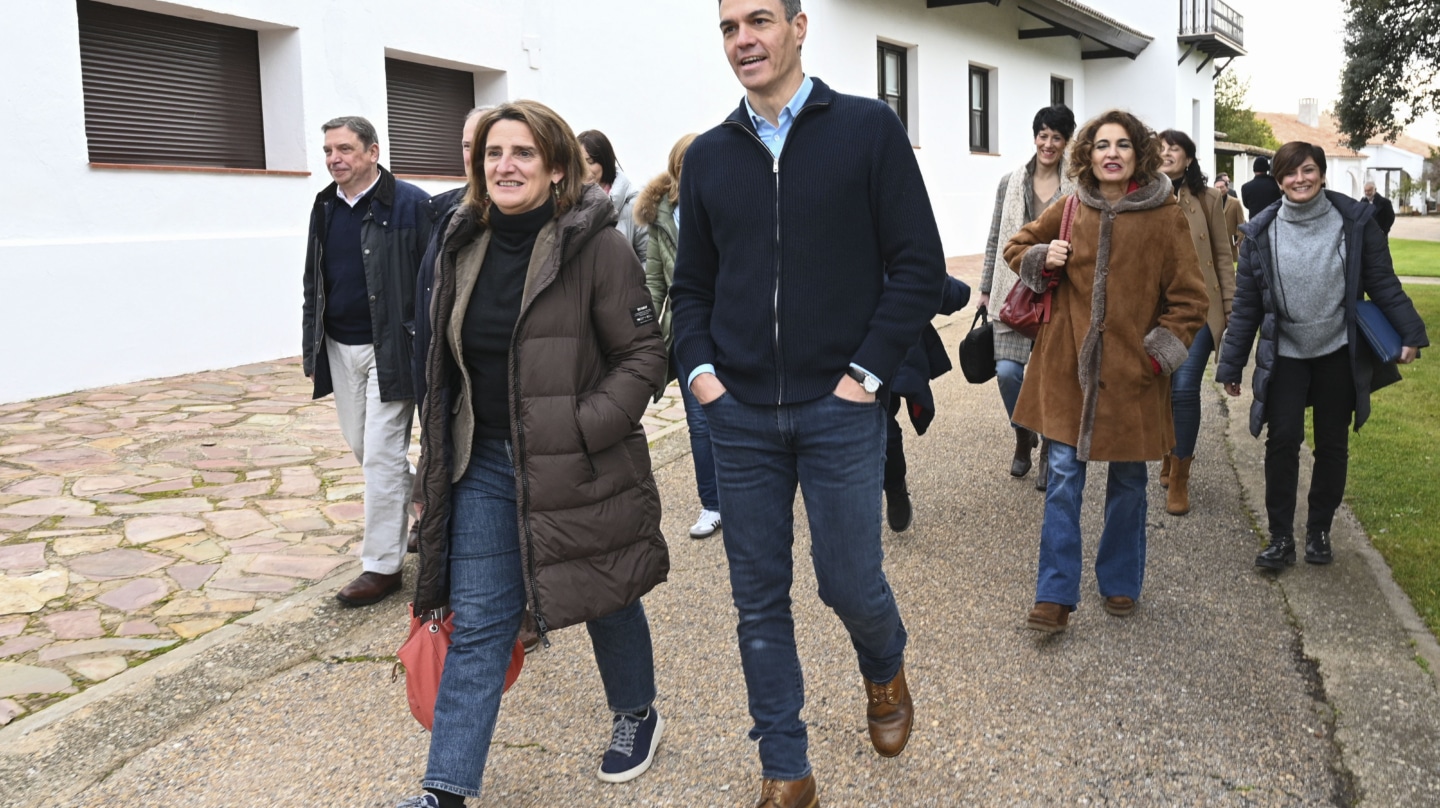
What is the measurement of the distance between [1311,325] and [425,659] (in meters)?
3.82

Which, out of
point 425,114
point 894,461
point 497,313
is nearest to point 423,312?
point 497,313

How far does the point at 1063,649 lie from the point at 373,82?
32.2 feet

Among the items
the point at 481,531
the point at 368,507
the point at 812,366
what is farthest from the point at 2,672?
the point at 812,366

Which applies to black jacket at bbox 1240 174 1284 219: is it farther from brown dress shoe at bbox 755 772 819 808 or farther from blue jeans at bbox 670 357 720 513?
brown dress shoe at bbox 755 772 819 808

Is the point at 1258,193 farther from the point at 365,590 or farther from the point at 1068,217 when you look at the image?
the point at 365,590

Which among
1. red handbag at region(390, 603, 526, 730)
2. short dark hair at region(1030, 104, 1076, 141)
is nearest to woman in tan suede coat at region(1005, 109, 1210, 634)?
short dark hair at region(1030, 104, 1076, 141)

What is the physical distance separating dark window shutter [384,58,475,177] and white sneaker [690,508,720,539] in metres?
7.90

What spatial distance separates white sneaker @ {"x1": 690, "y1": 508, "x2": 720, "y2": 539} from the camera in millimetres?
5789

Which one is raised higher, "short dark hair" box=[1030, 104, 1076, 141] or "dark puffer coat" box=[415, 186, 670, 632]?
"short dark hair" box=[1030, 104, 1076, 141]

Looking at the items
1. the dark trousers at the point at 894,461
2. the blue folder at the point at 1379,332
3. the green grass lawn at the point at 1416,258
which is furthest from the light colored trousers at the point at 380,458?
the green grass lawn at the point at 1416,258

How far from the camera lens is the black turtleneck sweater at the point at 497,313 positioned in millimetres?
3041

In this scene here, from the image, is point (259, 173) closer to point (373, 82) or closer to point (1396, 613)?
point (373, 82)

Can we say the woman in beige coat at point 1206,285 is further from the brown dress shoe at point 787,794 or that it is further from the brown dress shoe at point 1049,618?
the brown dress shoe at point 787,794

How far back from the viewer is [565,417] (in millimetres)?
3002
